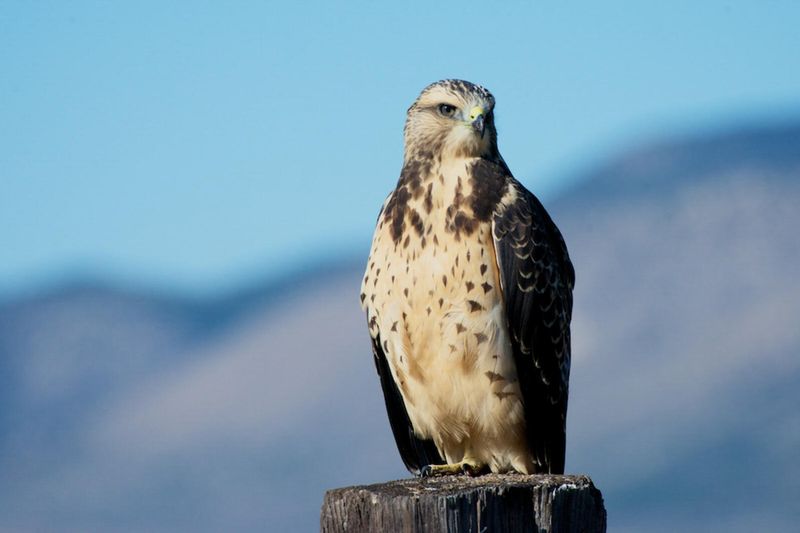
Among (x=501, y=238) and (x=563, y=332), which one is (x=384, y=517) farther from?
(x=563, y=332)

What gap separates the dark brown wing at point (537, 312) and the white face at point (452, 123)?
1.02 feet

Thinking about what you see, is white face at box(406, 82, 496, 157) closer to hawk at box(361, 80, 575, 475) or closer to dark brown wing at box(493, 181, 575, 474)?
hawk at box(361, 80, 575, 475)

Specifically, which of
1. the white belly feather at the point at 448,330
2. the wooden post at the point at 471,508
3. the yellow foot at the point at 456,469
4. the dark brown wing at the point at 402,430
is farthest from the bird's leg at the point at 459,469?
the wooden post at the point at 471,508

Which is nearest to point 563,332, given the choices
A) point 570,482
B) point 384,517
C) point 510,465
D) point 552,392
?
point 552,392

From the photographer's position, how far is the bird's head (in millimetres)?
6227

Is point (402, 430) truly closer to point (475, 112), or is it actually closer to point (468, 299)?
point (468, 299)

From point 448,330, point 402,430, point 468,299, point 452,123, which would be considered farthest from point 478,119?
point 402,430

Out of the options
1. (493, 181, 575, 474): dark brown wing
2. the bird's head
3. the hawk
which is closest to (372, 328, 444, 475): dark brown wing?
the hawk

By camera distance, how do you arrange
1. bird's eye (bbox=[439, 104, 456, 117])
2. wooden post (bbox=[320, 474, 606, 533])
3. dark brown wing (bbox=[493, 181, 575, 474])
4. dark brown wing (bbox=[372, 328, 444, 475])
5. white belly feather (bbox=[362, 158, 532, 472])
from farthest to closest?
dark brown wing (bbox=[372, 328, 444, 475]) → bird's eye (bbox=[439, 104, 456, 117]) → dark brown wing (bbox=[493, 181, 575, 474]) → white belly feather (bbox=[362, 158, 532, 472]) → wooden post (bbox=[320, 474, 606, 533])

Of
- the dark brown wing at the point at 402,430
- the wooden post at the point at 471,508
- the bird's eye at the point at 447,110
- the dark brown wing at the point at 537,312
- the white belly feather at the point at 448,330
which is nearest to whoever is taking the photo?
the wooden post at the point at 471,508

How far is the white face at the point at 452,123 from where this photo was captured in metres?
6.23

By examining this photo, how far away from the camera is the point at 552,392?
6289 mm

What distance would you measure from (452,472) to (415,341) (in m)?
0.81

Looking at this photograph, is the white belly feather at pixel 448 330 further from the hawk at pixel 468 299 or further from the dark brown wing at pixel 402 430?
the dark brown wing at pixel 402 430
